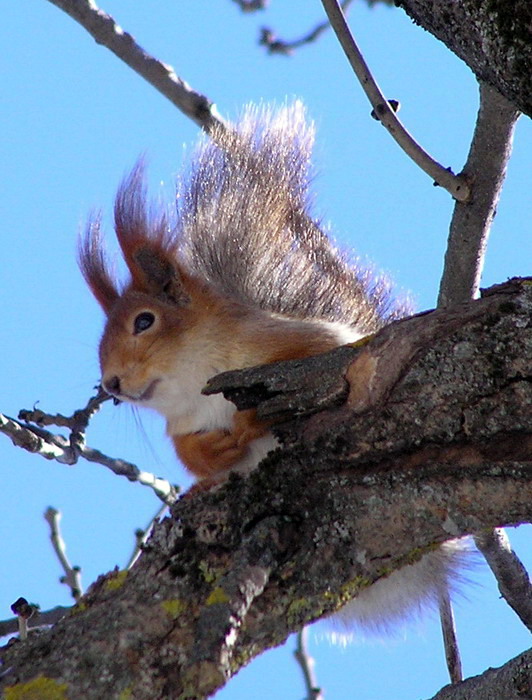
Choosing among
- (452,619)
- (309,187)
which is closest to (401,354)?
(452,619)

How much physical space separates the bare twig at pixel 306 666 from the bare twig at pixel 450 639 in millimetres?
537

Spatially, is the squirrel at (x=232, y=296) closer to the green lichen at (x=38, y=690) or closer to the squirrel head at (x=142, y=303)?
the squirrel head at (x=142, y=303)

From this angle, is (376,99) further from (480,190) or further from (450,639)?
(450,639)

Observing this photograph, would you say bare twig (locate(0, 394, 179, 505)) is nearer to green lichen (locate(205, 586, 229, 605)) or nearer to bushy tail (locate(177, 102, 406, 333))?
bushy tail (locate(177, 102, 406, 333))

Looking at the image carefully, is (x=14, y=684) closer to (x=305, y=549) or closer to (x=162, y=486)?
(x=305, y=549)

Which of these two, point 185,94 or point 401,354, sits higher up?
point 185,94

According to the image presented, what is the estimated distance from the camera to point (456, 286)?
2.23 meters

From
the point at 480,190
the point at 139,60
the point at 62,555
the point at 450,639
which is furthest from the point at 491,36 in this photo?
the point at 62,555

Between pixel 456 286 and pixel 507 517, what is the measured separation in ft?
2.85

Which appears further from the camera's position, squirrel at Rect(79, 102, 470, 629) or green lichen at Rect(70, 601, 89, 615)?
squirrel at Rect(79, 102, 470, 629)

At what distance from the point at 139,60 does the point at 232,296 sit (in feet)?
2.70

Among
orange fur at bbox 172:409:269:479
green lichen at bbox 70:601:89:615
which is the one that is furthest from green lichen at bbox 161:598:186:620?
orange fur at bbox 172:409:269:479

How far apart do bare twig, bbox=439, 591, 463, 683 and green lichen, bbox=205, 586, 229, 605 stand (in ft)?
2.98

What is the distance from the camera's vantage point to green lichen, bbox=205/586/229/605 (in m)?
1.36
